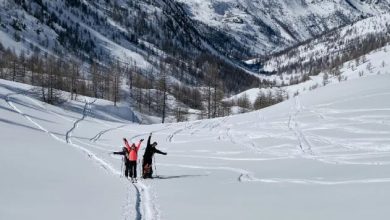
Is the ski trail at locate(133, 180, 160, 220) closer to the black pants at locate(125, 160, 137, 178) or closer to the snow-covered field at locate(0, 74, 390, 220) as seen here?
the snow-covered field at locate(0, 74, 390, 220)

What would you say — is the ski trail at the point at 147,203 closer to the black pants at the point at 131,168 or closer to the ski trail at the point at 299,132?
the black pants at the point at 131,168

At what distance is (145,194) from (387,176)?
9113 mm

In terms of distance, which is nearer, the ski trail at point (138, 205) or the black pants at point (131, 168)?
the ski trail at point (138, 205)

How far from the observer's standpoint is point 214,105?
95.5m

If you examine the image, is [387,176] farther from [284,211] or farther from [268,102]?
[268,102]

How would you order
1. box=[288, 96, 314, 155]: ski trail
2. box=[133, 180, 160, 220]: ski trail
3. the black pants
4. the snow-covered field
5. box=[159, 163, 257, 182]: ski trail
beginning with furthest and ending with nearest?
1. box=[288, 96, 314, 155]: ski trail
2. the black pants
3. box=[159, 163, 257, 182]: ski trail
4. the snow-covered field
5. box=[133, 180, 160, 220]: ski trail

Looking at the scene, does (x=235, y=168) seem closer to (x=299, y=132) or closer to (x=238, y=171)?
(x=238, y=171)

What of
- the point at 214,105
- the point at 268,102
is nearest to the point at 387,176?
the point at 214,105

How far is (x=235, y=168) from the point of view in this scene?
2783 cm

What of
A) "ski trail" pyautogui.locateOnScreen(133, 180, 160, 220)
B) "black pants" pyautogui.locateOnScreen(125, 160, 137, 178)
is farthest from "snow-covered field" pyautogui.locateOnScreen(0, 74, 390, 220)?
"black pants" pyautogui.locateOnScreen(125, 160, 137, 178)

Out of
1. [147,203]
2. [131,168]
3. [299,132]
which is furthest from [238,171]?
[299,132]

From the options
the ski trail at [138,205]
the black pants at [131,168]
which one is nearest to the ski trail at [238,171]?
the black pants at [131,168]

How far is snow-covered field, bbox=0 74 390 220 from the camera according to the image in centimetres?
1540

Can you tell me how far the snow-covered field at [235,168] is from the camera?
50.5ft
